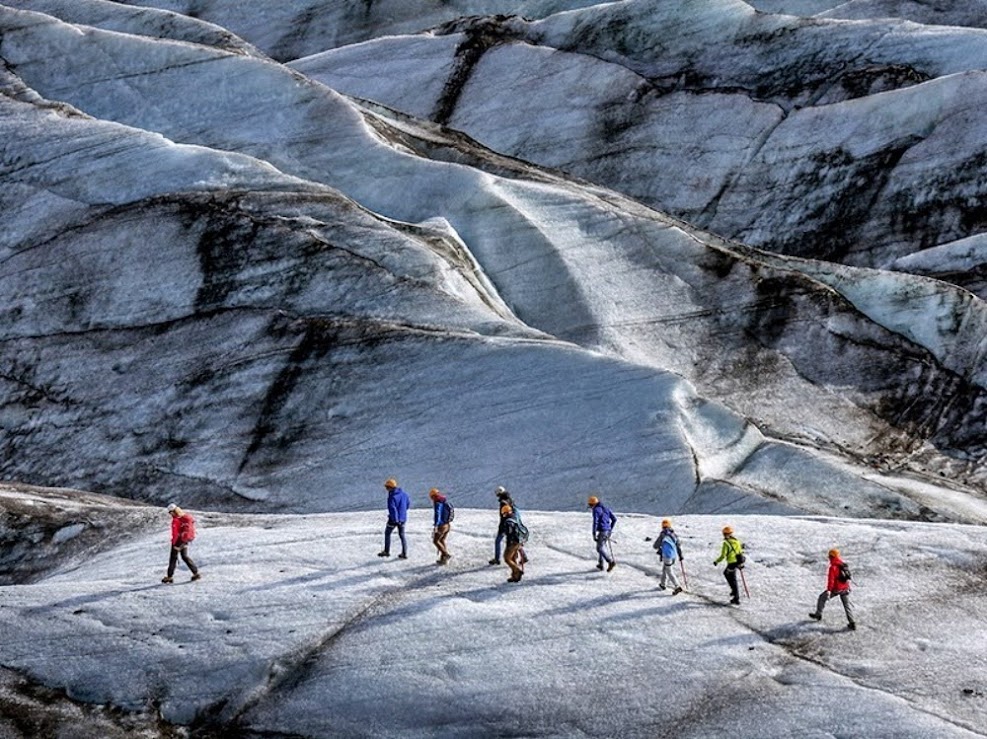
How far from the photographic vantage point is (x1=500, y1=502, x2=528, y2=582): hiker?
80.5ft

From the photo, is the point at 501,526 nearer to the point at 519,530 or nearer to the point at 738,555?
the point at 519,530

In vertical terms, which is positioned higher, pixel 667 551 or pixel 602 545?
pixel 667 551

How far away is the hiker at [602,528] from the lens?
2517 cm

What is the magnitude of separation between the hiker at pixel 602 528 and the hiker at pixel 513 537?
1361mm

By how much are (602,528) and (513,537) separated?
1.73 m

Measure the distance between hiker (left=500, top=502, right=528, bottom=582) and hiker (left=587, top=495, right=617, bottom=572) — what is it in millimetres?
1361

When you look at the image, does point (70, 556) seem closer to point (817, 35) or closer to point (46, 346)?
point (46, 346)

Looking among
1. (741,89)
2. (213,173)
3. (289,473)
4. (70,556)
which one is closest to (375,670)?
(70,556)

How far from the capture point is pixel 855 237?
51.7 metres

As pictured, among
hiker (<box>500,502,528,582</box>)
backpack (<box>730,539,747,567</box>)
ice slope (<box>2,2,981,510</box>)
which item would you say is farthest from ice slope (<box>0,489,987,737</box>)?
ice slope (<box>2,2,981,510</box>)

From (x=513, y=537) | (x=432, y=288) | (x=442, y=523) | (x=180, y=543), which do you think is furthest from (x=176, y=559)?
(x=432, y=288)

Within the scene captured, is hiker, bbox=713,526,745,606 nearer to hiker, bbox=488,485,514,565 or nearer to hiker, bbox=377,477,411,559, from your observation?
hiker, bbox=488,485,514,565

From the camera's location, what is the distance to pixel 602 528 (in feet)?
82.8

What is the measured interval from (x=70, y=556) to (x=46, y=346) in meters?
12.3
